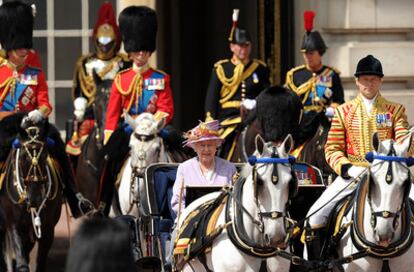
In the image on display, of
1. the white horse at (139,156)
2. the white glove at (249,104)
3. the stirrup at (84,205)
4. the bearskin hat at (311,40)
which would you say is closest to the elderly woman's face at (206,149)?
the white horse at (139,156)

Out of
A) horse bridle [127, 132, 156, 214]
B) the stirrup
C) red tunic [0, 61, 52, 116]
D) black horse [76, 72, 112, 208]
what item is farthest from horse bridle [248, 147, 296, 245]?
black horse [76, 72, 112, 208]

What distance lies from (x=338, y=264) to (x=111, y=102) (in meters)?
4.71

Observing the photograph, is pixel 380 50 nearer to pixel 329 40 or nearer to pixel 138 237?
pixel 329 40

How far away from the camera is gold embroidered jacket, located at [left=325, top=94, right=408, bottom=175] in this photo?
9.45 meters

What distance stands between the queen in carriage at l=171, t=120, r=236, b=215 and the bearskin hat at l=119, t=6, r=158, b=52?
4.23 m

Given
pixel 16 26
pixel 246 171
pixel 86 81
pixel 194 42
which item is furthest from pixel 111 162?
pixel 194 42

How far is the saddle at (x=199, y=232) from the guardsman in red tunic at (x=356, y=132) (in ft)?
2.05

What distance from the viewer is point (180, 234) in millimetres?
9117

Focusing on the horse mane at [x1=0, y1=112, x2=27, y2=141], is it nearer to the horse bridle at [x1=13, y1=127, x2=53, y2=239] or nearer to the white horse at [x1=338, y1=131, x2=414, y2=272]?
the horse bridle at [x1=13, y1=127, x2=53, y2=239]

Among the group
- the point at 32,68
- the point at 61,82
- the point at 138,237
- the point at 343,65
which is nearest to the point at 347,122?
the point at 138,237

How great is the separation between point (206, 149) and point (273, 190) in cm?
136

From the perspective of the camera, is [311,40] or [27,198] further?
[311,40]

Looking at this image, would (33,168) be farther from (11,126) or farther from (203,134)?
(203,134)

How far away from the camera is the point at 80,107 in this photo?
50.2 ft
